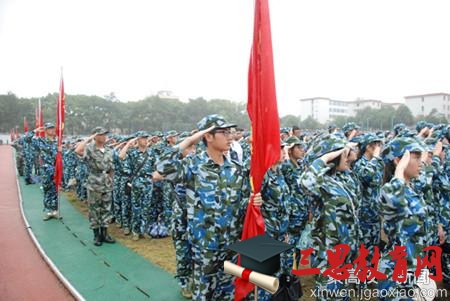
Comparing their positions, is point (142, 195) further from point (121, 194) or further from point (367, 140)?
point (367, 140)

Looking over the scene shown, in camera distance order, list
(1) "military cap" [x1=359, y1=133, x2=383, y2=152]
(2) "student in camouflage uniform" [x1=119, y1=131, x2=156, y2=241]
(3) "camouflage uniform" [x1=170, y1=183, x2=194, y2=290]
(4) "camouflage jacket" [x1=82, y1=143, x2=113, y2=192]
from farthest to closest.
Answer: (2) "student in camouflage uniform" [x1=119, y1=131, x2=156, y2=241]
(4) "camouflage jacket" [x1=82, y1=143, x2=113, y2=192]
(1) "military cap" [x1=359, y1=133, x2=383, y2=152]
(3) "camouflage uniform" [x1=170, y1=183, x2=194, y2=290]

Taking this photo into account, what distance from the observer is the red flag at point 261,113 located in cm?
251

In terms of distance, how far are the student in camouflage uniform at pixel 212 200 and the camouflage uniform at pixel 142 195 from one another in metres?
3.72

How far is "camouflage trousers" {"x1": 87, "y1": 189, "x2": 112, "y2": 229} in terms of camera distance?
605cm

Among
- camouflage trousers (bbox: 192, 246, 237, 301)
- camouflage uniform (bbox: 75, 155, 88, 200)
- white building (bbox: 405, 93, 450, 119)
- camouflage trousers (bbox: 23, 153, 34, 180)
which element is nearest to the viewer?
camouflage trousers (bbox: 192, 246, 237, 301)

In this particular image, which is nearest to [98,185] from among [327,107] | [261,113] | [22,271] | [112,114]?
[22,271]

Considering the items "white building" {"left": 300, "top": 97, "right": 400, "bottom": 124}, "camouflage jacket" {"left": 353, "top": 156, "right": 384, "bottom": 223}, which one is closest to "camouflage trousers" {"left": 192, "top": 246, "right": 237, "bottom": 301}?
"camouflage jacket" {"left": 353, "top": 156, "right": 384, "bottom": 223}

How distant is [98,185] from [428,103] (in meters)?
66.1

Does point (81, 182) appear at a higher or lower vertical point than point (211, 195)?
lower

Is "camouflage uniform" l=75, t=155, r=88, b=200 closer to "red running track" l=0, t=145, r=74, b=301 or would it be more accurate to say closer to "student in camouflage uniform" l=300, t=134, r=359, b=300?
"red running track" l=0, t=145, r=74, b=301

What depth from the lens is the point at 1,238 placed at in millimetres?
6785

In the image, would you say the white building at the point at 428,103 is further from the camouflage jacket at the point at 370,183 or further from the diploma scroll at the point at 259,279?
the diploma scroll at the point at 259,279

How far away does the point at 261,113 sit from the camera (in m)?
2.56

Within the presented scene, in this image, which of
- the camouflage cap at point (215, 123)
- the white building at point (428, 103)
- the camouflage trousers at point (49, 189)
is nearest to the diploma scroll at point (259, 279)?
the camouflage cap at point (215, 123)
